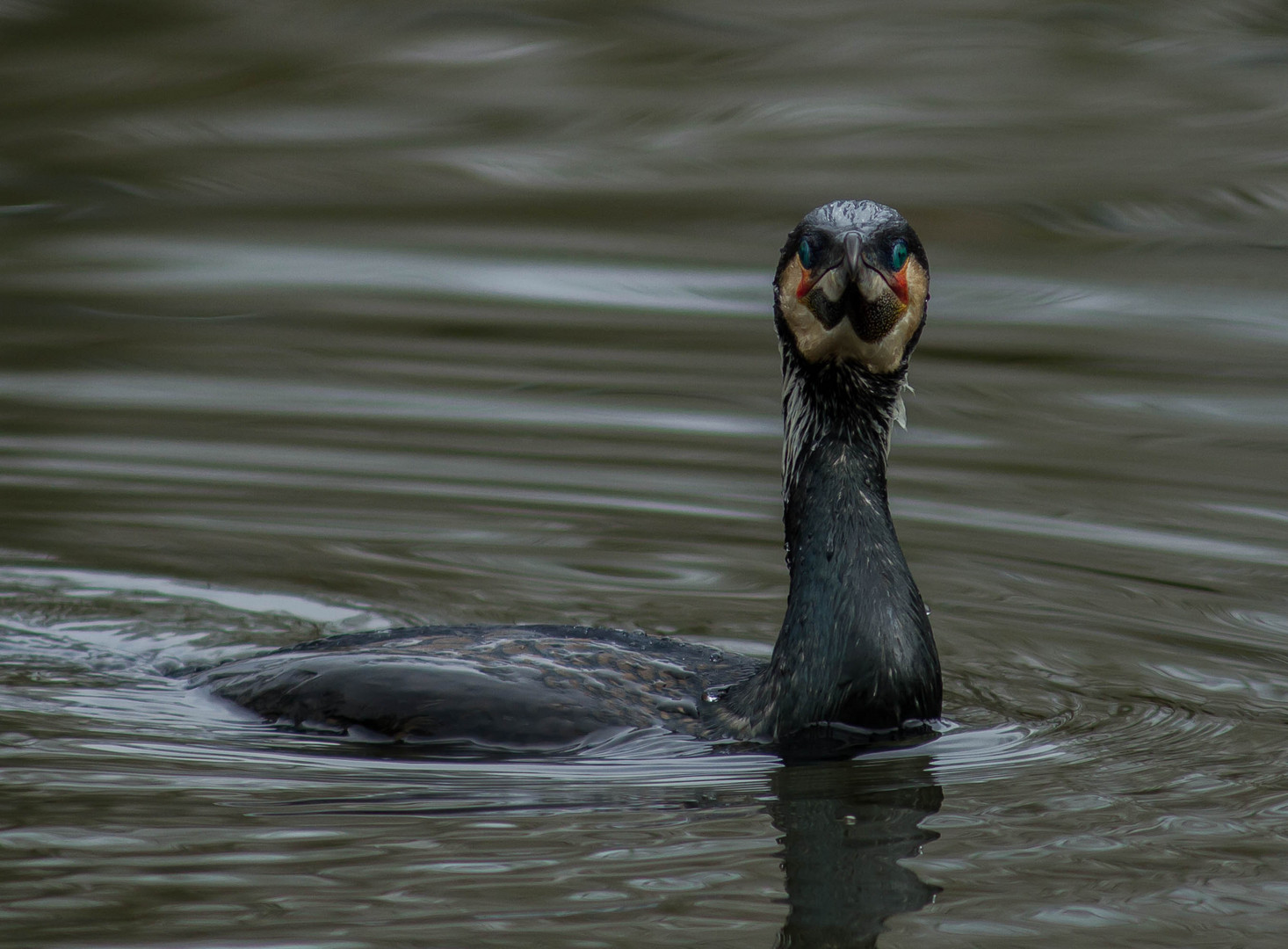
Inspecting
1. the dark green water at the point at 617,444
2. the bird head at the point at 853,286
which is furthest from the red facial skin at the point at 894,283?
the dark green water at the point at 617,444

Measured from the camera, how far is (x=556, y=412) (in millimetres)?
9180

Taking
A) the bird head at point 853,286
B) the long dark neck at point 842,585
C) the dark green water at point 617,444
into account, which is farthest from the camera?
the long dark neck at point 842,585

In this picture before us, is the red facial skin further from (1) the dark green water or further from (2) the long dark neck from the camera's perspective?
(1) the dark green water

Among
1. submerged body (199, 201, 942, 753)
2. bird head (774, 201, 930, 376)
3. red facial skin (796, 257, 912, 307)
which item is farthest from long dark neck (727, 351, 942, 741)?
red facial skin (796, 257, 912, 307)

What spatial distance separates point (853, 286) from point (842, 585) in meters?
0.77

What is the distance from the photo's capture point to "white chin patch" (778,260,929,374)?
543 centimetres

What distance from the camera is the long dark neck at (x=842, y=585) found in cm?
539

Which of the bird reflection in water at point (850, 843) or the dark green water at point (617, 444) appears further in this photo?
the dark green water at point (617, 444)

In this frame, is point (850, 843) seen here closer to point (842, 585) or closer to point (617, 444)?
point (842, 585)

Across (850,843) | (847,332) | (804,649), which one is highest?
(847,332)

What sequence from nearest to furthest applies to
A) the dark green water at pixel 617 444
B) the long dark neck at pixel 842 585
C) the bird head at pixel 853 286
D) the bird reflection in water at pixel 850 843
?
the bird reflection in water at pixel 850 843 < the dark green water at pixel 617 444 < the bird head at pixel 853 286 < the long dark neck at pixel 842 585

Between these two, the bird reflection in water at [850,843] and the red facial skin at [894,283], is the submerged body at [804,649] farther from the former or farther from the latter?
the bird reflection in water at [850,843]

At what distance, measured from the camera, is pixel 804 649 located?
5.41 meters

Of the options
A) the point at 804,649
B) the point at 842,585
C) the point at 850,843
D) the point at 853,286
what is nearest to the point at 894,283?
the point at 853,286
